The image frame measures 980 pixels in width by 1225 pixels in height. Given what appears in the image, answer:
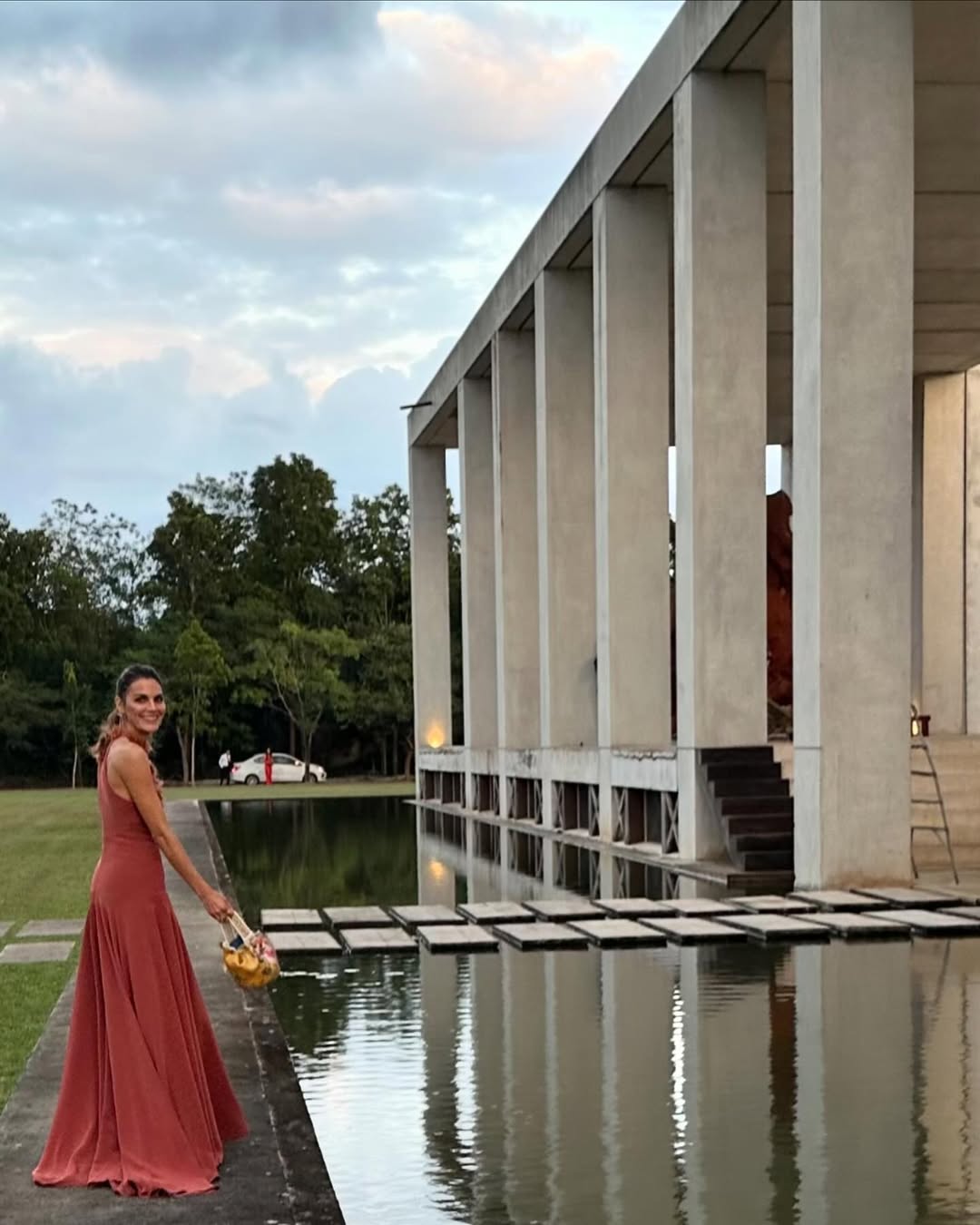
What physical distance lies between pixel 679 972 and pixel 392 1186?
434 cm

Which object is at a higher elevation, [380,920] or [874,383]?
[874,383]

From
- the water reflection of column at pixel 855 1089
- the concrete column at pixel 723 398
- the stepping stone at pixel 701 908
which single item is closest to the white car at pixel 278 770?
the concrete column at pixel 723 398

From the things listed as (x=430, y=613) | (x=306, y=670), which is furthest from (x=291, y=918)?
(x=306, y=670)

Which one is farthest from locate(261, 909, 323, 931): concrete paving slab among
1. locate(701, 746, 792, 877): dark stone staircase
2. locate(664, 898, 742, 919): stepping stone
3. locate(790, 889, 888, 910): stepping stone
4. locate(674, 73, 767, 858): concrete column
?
locate(674, 73, 767, 858): concrete column

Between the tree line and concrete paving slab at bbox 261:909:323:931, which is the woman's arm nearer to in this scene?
concrete paving slab at bbox 261:909:323:931

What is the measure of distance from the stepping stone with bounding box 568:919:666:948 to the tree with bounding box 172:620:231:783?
50.0m

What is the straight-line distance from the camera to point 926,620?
3125 centimetres

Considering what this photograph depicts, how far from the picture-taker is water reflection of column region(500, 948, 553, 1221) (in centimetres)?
488

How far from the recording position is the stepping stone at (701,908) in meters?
11.7

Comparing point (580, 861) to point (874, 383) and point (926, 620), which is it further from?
point (926, 620)

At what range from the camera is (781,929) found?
10.6m

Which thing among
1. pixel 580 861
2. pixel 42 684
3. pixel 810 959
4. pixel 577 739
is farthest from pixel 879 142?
pixel 42 684

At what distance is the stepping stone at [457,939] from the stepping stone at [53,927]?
7.34ft

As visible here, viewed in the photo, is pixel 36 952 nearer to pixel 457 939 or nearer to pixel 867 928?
pixel 457 939
